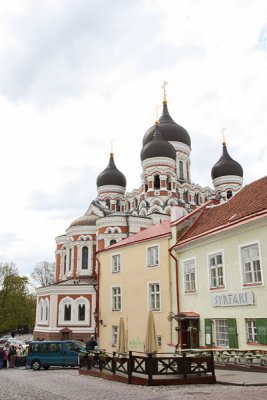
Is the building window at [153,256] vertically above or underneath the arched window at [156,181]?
underneath

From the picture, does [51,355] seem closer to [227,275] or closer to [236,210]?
[227,275]

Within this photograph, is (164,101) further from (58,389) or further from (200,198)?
Answer: (58,389)

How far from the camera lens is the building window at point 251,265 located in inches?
624

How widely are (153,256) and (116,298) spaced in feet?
15.3

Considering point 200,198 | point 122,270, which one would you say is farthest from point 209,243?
point 200,198

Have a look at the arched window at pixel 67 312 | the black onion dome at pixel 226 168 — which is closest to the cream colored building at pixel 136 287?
the arched window at pixel 67 312

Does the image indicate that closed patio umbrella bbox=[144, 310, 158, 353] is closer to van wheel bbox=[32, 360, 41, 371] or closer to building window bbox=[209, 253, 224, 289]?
building window bbox=[209, 253, 224, 289]

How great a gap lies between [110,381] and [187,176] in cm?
4422

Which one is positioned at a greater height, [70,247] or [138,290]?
[70,247]

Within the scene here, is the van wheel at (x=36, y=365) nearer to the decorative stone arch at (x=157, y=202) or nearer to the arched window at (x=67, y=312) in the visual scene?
the arched window at (x=67, y=312)

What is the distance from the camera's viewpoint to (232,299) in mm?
16906

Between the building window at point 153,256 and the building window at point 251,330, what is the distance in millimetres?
8016

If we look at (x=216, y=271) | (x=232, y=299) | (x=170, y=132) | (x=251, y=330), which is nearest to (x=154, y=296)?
(x=216, y=271)

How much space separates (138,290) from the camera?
971 inches
